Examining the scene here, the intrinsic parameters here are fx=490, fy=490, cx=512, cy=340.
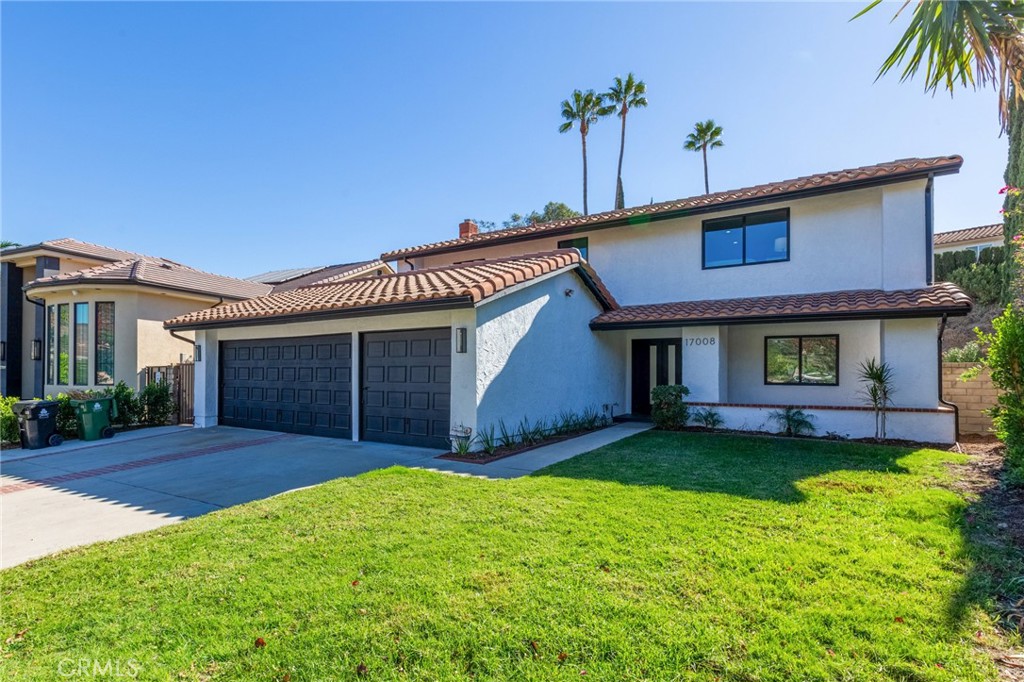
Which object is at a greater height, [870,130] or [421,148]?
[421,148]

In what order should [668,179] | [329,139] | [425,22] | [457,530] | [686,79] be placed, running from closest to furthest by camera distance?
[457,530]
[425,22]
[686,79]
[329,139]
[668,179]

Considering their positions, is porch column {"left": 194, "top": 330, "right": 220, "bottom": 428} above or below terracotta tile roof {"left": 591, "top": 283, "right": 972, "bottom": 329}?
below

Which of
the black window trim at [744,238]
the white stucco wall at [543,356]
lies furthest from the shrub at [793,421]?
the white stucco wall at [543,356]

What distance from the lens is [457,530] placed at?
544cm

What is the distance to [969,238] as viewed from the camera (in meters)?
28.8

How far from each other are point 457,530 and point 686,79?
15.2 metres

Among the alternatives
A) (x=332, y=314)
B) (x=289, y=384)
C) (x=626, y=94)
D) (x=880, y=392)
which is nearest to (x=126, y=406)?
(x=289, y=384)

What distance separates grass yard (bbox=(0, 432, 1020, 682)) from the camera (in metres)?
3.19

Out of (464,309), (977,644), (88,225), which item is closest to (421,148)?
(464,309)

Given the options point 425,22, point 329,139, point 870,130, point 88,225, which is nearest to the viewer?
point 870,130

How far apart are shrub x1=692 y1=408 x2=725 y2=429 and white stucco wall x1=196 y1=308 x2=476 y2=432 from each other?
20.9ft

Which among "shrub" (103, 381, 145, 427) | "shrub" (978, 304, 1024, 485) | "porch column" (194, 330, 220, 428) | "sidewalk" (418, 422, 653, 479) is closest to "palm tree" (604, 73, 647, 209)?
"sidewalk" (418, 422, 653, 479)

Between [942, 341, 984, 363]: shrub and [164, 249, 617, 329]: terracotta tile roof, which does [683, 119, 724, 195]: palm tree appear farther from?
[164, 249, 617, 329]: terracotta tile roof

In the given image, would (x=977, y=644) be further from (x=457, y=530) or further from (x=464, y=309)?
(x=464, y=309)
